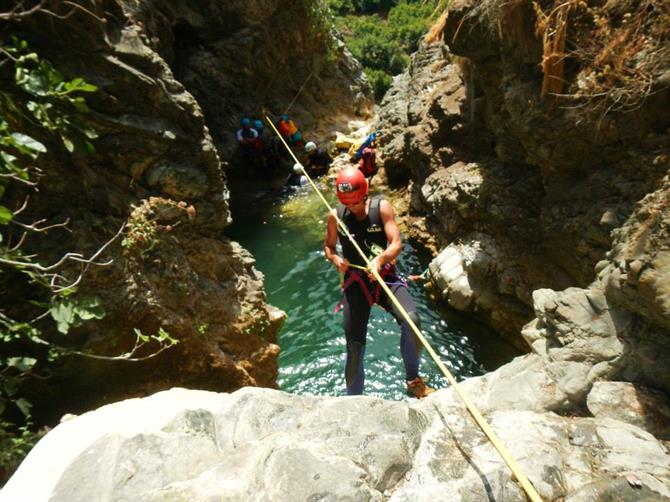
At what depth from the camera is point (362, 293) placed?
4645 mm

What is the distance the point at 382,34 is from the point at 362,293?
4438 centimetres

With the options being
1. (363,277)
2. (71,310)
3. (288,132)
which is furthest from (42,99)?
(288,132)

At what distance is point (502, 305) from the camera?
661 cm

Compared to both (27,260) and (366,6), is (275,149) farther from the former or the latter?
(366,6)

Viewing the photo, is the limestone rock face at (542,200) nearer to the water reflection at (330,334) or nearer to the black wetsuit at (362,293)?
the water reflection at (330,334)

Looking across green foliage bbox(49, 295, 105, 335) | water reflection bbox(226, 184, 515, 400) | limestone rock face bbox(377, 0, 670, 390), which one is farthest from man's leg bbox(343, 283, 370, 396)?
green foliage bbox(49, 295, 105, 335)

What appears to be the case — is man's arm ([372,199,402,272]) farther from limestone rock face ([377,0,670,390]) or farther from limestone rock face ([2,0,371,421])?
limestone rock face ([2,0,371,421])

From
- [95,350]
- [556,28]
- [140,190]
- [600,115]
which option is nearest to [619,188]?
[600,115]

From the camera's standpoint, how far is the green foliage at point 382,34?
120 ft

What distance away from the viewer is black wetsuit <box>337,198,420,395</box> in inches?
182

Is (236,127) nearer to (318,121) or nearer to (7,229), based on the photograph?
(318,121)

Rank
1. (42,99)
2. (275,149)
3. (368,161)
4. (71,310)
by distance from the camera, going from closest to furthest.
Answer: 1. (71,310)
2. (42,99)
3. (368,161)
4. (275,149)

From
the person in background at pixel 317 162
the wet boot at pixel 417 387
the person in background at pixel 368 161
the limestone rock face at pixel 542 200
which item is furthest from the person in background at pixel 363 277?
the person in background at pixel 317 162

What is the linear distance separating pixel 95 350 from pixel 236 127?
13.3 meters
